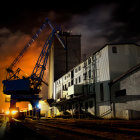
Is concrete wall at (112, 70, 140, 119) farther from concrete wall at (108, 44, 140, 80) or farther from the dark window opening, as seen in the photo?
concrete wall at (108, 44, 140, 80)

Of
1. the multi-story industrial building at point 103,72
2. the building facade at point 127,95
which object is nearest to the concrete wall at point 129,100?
the building facade at point 127,95

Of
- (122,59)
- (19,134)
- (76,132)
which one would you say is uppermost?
(122,59)

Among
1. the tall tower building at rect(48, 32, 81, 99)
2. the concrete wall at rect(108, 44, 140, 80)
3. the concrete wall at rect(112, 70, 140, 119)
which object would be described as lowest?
the concrete wall at rect(112, 70, 140, 119)

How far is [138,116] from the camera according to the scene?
23.2 m

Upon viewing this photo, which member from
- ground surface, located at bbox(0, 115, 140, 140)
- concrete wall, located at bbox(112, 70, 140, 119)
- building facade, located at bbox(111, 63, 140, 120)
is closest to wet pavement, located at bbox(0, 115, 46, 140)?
ground surface, located at bbox(0, 115, 140, 140)

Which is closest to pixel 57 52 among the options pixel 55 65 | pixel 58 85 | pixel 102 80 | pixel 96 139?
pixel 55 65

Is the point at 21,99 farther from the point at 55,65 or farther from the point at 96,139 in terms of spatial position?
the point at 96,139

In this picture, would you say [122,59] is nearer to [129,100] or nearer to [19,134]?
[129,100]

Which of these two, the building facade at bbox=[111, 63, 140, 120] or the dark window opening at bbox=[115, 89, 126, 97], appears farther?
the dark window opening at bbox=[115, 89, 126, 97]

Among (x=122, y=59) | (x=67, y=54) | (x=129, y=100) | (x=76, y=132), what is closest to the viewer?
(x=76, y=132)

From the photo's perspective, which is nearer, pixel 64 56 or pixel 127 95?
pixel 127 95

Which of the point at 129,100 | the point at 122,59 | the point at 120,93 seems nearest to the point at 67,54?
the point at 122,59

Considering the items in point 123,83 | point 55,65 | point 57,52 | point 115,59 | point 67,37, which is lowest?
point 123,83

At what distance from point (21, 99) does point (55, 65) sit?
15862 millimetres
